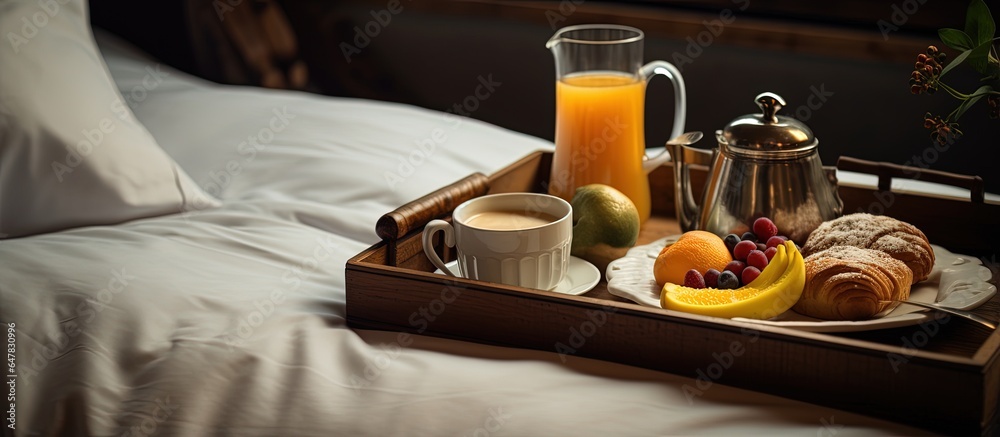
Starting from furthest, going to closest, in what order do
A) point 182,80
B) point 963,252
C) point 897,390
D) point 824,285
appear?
point 182,80 < point 963,252 < point 824,285 < point 897,390

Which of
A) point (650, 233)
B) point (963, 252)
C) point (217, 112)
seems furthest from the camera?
point (217, 112)

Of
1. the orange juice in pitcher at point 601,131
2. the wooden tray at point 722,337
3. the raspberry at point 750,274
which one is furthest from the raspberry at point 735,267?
the orange juice in pitcher at point 601,131

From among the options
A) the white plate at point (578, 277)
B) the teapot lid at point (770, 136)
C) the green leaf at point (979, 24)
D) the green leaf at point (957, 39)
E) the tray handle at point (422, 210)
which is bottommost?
the white plate at point (578, 277)

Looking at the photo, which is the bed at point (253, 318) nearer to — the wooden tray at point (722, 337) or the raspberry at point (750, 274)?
the wooden tray at point (722, 337)

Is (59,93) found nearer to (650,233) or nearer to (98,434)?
(98,434)

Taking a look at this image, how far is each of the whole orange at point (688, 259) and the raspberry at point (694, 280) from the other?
0.8 inches

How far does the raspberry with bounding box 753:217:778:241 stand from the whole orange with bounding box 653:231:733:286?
2.3 inches

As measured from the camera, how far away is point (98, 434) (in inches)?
29.0

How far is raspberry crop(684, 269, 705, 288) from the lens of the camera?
32.7 inches

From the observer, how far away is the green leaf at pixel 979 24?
0.80 meters

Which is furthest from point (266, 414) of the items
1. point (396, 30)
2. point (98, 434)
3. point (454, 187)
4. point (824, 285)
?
point (396, 30)

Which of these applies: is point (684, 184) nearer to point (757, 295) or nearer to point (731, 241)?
point (731, 241)

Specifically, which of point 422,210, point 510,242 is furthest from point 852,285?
point 422,210

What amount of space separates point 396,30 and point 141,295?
47.6 inches
